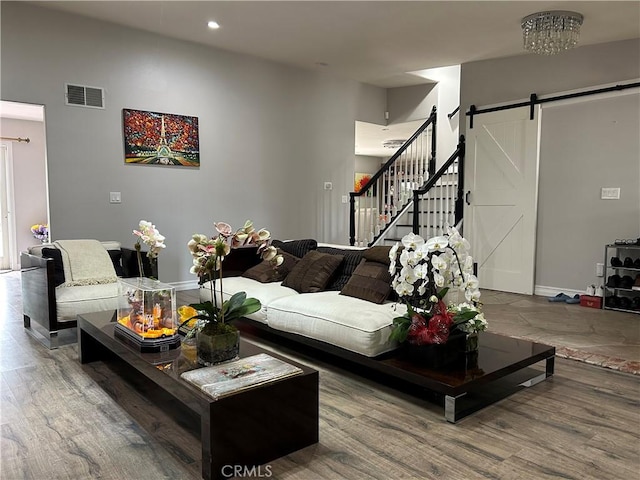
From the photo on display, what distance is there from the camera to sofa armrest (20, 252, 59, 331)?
3420mm

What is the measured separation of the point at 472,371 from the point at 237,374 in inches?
47.2

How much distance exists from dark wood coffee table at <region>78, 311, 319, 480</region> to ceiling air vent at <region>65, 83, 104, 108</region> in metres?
3.64

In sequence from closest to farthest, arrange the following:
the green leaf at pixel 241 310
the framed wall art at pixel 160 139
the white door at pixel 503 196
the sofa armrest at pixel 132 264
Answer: the green leaf at pixel 241 310, the sofa armrest at pixel 132 264, the framed wall art at pixel 160 139, the white door at pixel 503 196

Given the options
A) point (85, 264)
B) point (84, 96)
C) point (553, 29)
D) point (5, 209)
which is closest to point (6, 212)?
point (5, 209)

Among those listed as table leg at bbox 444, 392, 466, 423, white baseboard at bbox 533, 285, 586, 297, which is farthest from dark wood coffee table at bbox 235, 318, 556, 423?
white baseboard at bbox 533, 285, 586, 297

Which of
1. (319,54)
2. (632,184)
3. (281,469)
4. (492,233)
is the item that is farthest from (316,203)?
(281,469)

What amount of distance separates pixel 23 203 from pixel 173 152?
13.4ft

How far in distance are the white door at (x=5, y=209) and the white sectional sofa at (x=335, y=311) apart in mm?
5671

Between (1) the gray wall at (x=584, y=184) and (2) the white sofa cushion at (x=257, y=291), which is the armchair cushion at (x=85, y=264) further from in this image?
(1) the gray wall at (x=584, y=184)

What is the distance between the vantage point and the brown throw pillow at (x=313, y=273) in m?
3.54

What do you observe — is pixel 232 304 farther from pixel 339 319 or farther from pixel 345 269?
pixel 345 269

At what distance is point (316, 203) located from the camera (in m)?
7.00

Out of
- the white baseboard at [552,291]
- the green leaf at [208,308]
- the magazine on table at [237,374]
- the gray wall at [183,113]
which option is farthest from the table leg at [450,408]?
the gray wall at [183,113]

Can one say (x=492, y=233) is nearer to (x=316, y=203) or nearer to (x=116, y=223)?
(x=316, y=203)
